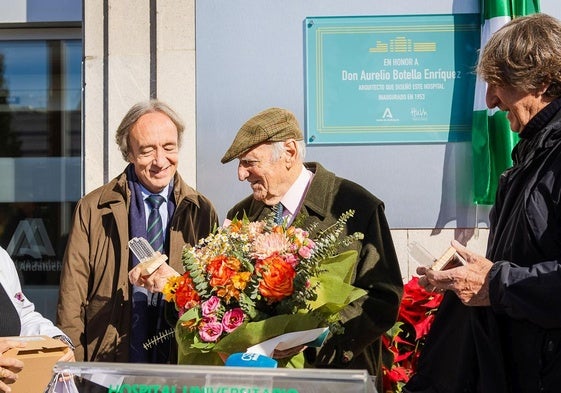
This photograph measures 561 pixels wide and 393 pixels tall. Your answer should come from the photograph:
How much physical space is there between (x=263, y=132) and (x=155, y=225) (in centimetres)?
86

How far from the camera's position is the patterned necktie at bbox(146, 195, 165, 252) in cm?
396

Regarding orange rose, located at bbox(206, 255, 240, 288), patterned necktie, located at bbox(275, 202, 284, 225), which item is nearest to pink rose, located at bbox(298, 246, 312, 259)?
orange rose, located at bbox(206, 255, 240, 288)

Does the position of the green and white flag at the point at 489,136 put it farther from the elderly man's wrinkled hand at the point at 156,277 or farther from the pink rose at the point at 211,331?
the pink rose at the point at 211,331

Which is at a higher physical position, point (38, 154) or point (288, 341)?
point (38, 154)

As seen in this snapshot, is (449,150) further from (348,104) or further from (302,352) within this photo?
(302,352)

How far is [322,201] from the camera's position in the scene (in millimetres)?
3523

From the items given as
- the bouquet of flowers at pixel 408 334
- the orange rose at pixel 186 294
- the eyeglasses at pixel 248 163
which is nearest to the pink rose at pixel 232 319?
the orange rose at pixel 186 294

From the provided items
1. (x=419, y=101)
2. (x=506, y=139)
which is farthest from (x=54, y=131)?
(x=506, y=139)

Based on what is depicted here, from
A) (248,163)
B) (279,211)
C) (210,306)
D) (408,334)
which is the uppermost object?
(248,163)

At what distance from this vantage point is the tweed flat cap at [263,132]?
11.3ft

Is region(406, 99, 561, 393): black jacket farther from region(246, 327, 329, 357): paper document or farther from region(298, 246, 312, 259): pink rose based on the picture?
region(298, 246, 312, 259): pink rose

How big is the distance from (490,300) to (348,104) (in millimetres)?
2803

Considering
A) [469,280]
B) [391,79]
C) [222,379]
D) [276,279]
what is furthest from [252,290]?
[391,79]

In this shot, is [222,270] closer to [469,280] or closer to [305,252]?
[305,252]
